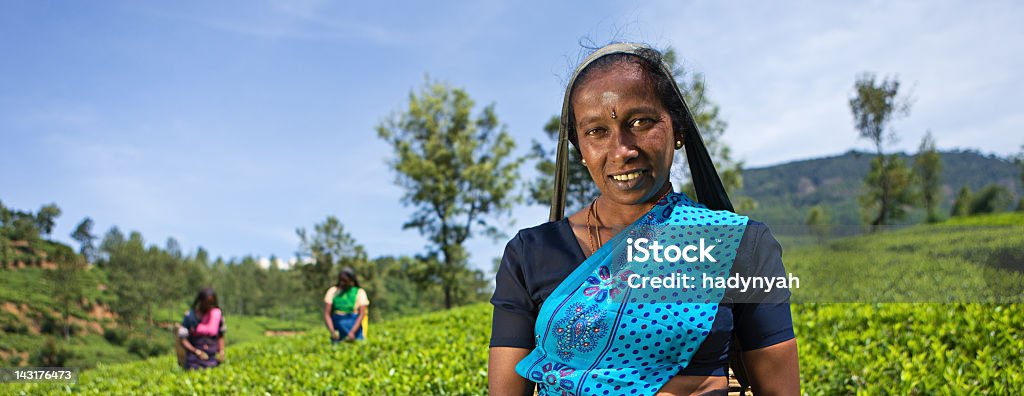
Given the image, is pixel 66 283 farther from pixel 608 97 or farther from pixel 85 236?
pixel 608 97

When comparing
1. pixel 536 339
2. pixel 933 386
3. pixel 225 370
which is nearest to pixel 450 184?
pixel 225 370

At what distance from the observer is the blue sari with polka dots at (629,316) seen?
58.9 inches

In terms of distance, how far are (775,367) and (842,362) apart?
454 centimetres

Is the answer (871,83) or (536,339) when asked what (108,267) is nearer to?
(871,83)

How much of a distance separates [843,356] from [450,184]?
22.1 m

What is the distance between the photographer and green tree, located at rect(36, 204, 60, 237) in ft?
153

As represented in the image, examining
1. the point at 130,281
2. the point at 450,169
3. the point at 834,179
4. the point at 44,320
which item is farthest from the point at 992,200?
the point at 834,179

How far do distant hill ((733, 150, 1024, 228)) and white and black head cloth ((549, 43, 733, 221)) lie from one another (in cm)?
11830

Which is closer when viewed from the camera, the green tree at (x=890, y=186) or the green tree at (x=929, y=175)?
the green tree at (x=890, y=186)

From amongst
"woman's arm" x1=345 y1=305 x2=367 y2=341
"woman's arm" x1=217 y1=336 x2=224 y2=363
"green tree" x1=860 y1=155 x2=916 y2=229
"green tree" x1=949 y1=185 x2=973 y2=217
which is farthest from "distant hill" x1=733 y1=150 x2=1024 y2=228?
"woman's arm" x1=217 y1=336 x2=224 y2=363

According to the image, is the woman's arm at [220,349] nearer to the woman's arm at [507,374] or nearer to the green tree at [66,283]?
the woman's arm at [507,374]

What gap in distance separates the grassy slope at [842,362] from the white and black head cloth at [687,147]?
273cm

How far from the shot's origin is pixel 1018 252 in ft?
14.1

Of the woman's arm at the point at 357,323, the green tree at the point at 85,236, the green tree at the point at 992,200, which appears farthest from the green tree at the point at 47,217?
the green tree at the point at 992,200
